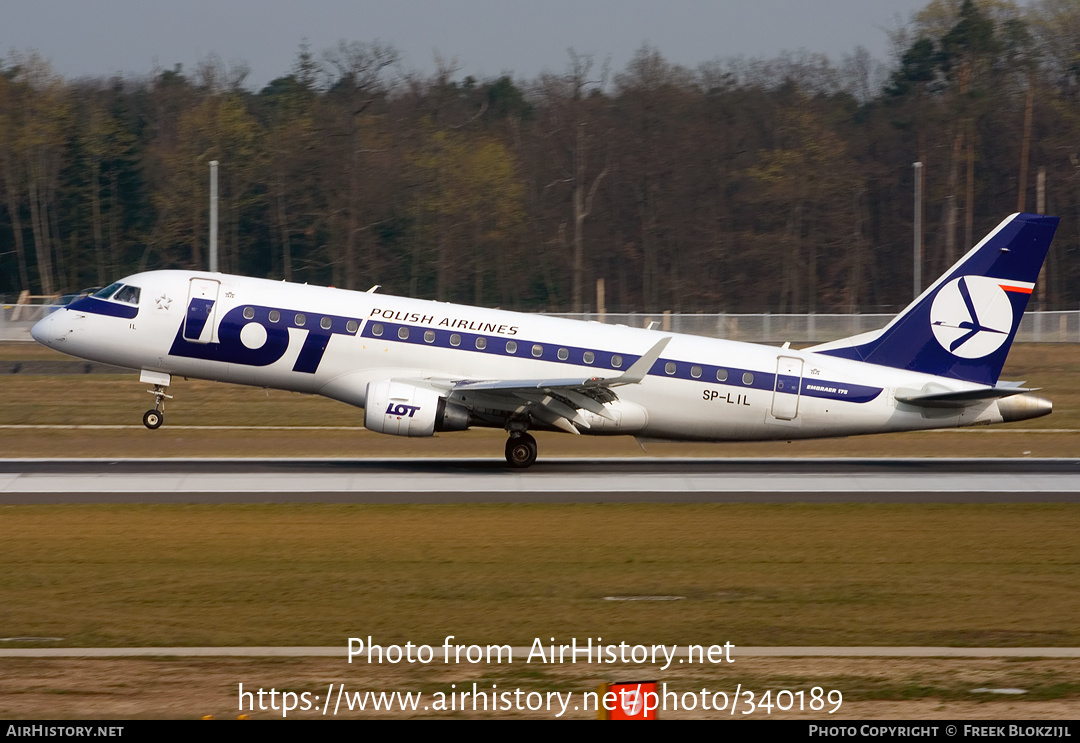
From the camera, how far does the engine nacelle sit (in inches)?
987

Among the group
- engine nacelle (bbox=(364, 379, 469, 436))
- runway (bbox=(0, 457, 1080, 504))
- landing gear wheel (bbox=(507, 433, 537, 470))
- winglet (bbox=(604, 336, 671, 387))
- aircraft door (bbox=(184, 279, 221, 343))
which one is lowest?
runway (bbox=(0, 457, 1080, 504))

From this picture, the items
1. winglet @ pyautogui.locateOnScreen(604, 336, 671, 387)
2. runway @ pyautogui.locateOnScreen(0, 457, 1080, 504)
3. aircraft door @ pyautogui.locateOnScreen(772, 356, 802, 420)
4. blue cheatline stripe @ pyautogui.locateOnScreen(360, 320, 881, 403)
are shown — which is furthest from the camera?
aircraft door @ pyautogui.locateOnScreen(772, 356, 802, 420)

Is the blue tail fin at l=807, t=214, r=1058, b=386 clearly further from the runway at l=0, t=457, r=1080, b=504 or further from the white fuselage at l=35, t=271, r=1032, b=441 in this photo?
the runway at l=0, t=457, r=1080, b=504

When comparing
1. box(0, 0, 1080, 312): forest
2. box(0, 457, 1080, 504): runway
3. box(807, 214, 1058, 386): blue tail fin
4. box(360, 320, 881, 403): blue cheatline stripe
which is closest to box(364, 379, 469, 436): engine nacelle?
box(0, 457, 1080, 504): runway

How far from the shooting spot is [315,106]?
8056cm

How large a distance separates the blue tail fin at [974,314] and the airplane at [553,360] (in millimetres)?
32

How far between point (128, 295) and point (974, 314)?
1891 centimetres

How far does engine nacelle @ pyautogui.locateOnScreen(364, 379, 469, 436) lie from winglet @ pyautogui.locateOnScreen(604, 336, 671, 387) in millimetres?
3747

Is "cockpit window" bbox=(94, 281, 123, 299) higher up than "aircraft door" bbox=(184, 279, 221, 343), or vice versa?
"cockpit window" bbox=(94, 281, 123, 299)

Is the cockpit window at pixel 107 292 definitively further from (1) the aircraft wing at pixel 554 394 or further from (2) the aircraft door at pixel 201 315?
(1) the aircraft wing at pixel 554 394

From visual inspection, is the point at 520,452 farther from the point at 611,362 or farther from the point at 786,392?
the point at 786,392

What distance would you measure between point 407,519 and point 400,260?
58439 millimetres

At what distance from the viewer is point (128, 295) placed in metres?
26.7
